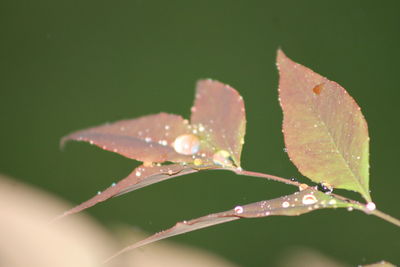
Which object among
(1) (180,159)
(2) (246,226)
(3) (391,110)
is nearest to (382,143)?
(3) (391,110)

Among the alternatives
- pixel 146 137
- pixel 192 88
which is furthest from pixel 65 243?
pixel 146 137

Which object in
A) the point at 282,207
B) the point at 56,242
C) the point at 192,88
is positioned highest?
the point at 192,88

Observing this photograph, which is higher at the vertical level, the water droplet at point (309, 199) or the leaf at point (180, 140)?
the leaf at point (180, 140)

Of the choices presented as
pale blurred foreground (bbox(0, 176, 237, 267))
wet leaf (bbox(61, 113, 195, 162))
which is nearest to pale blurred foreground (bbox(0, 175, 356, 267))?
pale blurred foreground (bbox(0, 176, 237, 267))

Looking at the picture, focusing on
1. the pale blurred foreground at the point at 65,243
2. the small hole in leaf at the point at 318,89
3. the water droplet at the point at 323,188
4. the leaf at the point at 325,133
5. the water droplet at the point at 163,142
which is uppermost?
the pale blurred foreground at the point at 65,243

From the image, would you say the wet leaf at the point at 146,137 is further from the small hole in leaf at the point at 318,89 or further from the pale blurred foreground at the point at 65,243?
the pale blurred foreground at the point at 65,243

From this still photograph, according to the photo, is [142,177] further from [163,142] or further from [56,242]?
[56,242]

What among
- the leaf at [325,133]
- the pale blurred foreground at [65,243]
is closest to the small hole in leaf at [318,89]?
the leaf at [325,133]
